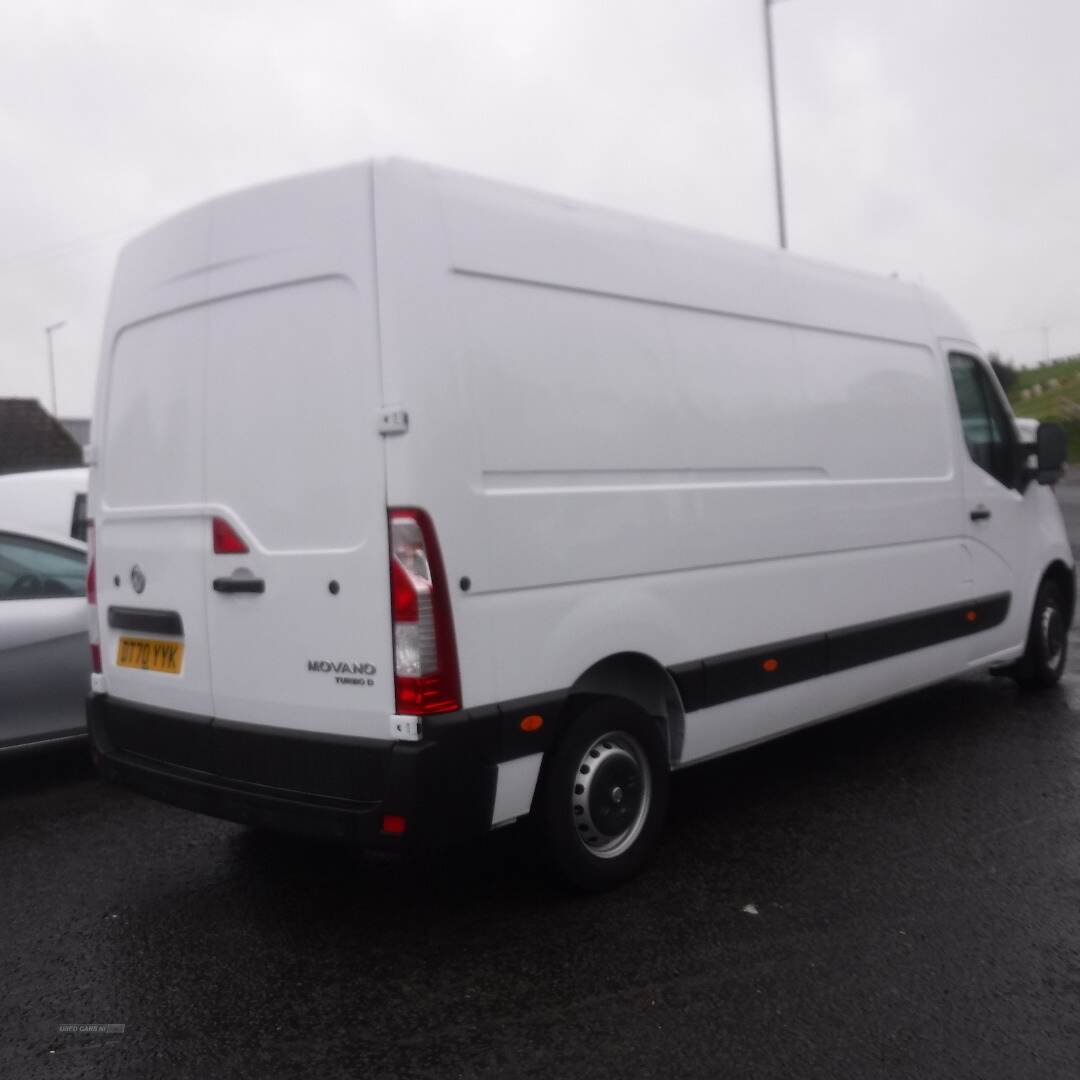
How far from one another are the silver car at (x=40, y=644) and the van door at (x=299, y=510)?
2201 mm

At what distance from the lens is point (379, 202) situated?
12.5 feet

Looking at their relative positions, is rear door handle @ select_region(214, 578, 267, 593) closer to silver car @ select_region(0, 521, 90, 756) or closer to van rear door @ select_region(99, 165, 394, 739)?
van rear door @ select_region(99, 165, 394, 739)

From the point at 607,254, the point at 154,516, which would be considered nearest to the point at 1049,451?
the point at 607,254

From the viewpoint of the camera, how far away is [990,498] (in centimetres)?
689

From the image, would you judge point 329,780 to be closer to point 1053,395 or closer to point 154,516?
point 154,516

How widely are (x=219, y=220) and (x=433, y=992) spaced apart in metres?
2.68

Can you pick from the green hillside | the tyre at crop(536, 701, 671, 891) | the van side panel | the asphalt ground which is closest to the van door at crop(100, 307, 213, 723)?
the asphalt ground

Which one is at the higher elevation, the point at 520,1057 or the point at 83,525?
the point at 83,525

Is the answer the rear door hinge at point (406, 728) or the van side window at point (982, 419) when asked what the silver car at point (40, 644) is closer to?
the rear door hinge at point (406, 728)

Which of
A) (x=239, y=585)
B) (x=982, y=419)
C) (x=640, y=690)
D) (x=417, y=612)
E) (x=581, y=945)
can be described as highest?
(x=982, y=419)

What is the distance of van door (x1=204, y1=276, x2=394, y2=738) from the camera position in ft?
12.4

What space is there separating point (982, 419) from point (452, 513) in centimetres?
430

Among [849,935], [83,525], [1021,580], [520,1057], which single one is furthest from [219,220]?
[1021,580]

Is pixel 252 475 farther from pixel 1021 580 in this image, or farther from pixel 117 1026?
pixel 1021 580
